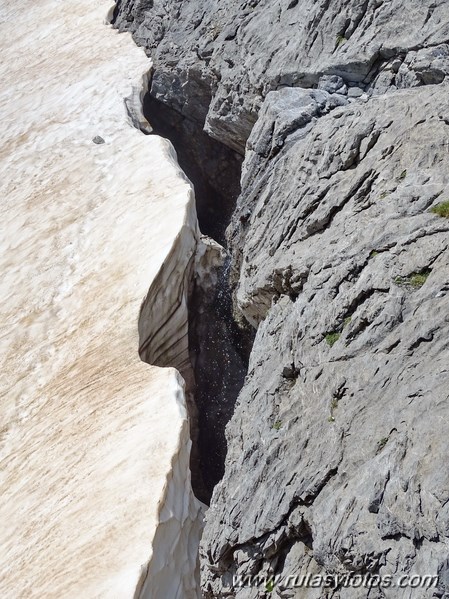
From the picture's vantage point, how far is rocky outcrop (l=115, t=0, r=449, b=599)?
6.52m

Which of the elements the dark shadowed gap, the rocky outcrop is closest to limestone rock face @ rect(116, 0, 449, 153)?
the rocky outcrop

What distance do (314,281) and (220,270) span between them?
554 cm

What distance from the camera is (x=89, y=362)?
1140 centimetres

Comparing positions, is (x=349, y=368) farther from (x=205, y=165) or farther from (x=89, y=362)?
(x=205, y=165)

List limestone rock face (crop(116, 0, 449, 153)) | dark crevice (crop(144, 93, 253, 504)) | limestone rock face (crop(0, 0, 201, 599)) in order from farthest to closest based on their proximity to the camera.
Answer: dark crevice (crop(144, 93, 253, 504)) → limestone rock face (crop(116, 0, 449, 153)) → limestone rock face (crop(0, 0, 201, 599))

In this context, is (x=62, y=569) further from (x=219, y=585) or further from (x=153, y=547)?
(x=219, y=585)

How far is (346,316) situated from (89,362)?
4.86 meters

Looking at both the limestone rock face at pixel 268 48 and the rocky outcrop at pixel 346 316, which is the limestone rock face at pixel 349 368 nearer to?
the rocky outcrop at pixel 346 316

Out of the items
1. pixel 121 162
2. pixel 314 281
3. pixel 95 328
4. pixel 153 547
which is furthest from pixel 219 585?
pixel 121 162

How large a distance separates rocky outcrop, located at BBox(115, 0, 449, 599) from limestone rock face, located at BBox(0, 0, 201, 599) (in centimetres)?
96

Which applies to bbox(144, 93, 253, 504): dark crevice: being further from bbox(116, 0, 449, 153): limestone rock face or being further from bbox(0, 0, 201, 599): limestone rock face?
bbox(116, 0, 449, 153): limestone rock face

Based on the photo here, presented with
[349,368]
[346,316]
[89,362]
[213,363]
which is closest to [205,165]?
[213,363]

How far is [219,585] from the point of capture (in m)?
8.59

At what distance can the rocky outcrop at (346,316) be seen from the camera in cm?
652
